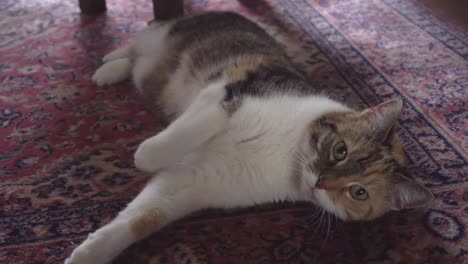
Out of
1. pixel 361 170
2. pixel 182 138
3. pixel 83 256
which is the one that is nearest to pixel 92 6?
pixel 182 138

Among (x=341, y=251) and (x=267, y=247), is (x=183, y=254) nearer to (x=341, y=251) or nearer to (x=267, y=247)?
(x=267, y=247)

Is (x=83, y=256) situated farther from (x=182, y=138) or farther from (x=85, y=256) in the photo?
(x=182, y=138)

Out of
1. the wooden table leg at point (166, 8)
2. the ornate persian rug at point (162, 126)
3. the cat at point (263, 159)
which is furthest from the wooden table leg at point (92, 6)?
the cat at point (263, 159)

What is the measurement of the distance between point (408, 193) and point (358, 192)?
A: 0.13m

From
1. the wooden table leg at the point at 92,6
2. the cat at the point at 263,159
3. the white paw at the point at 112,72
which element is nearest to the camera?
the cat at the point at 263,159

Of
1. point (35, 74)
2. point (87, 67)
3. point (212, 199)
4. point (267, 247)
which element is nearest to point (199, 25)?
point (87, 67)

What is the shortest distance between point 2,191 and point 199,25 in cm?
104

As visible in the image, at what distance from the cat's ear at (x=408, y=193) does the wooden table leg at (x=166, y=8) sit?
1.60m

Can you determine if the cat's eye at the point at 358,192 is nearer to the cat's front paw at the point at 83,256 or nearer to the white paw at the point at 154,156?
the white paw at the point at 154,156

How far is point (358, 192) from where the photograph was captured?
48.6 inches

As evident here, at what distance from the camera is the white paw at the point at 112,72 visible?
6.43 feet

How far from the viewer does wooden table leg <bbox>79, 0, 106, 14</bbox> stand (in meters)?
2.63

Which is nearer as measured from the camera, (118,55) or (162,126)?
(162,126)

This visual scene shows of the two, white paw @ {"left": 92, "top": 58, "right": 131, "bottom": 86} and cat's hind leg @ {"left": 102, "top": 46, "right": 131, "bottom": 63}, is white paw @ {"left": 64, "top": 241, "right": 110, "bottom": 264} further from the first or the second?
cat's hind leg @ {"left": 102, "top": 46, "right": 131, "bottom": 63}
